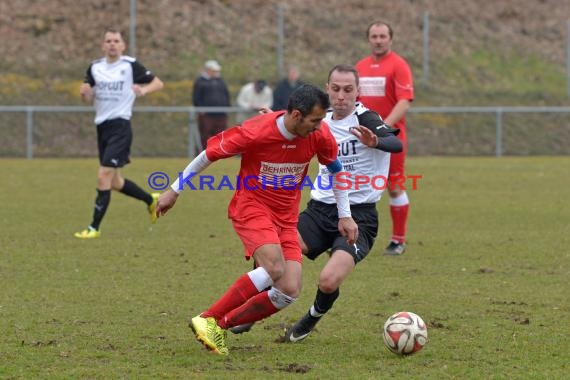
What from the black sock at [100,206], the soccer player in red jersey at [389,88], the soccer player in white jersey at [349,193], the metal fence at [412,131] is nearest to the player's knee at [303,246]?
the soccer player in white jersey at [349,193]

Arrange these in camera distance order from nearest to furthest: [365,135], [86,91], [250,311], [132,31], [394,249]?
[250,311], [365,135], [394,249], [86,91], [132,31]

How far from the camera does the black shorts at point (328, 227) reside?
6.53 meters

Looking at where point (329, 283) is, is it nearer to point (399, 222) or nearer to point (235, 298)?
point (235, 298)

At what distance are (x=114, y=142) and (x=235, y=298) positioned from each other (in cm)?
546

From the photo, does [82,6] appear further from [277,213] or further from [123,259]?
[277,213]

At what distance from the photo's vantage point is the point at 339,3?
28500 mm

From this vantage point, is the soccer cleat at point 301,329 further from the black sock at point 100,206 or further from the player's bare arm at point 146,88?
the player's bare arm at point 146,88

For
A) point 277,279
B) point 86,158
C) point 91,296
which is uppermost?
point 277,279

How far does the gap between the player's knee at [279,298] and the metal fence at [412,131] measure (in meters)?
15.9

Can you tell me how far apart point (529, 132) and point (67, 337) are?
64.5 feet

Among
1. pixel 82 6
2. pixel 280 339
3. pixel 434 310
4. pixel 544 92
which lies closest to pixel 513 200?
pixel 434 310

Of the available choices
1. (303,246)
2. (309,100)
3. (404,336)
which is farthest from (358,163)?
(404,336)

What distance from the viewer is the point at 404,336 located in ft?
18.4

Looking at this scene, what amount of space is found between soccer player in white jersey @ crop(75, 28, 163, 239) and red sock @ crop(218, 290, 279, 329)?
16.9ft
